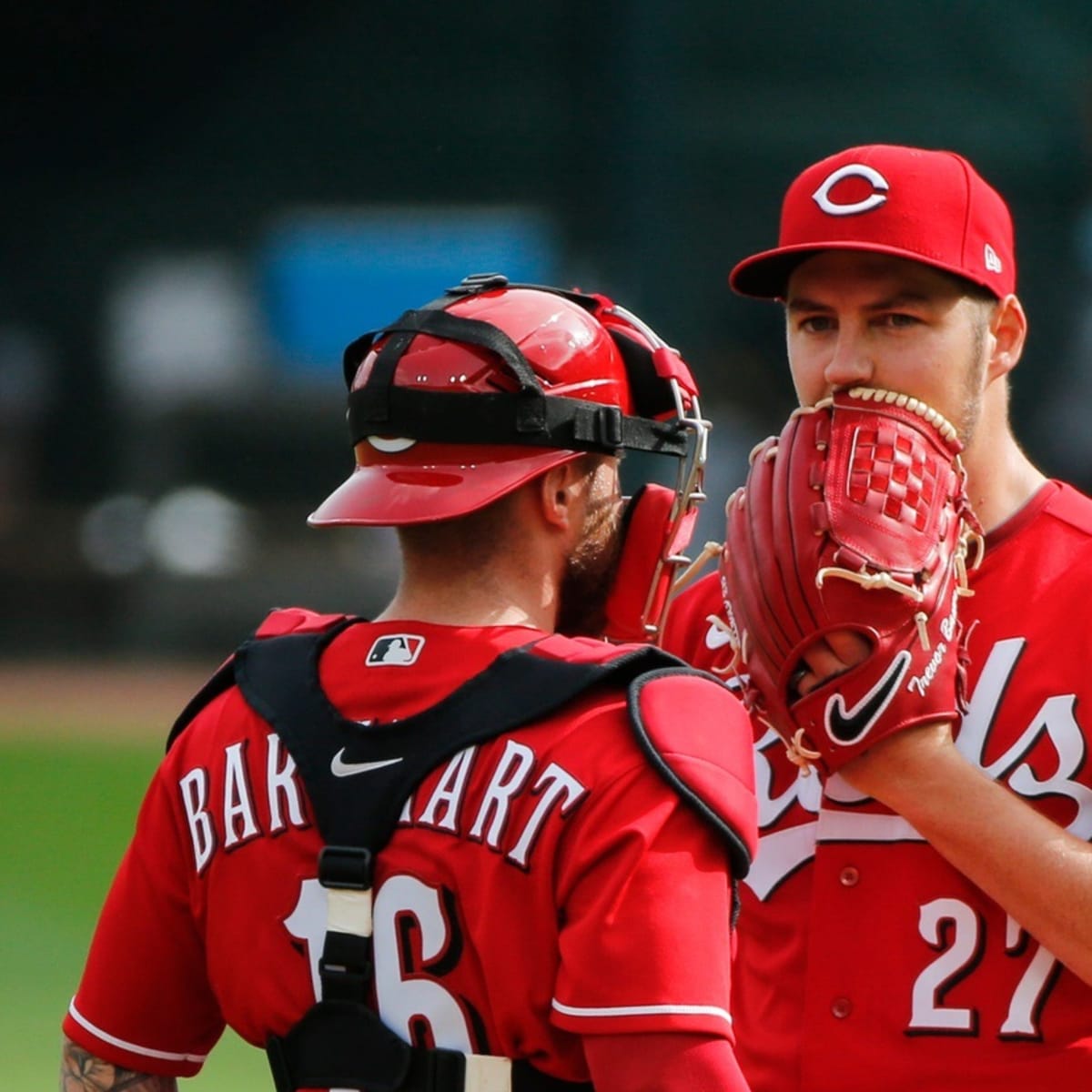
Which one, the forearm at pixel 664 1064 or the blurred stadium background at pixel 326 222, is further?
the blurred stadium background at pixel 326 222

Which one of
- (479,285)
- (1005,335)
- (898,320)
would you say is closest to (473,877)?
(479,285)

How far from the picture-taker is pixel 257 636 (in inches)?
72.3

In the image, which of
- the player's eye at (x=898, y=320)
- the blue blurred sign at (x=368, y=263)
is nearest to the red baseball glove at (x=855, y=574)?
the player's eye at (x=898, y=320)

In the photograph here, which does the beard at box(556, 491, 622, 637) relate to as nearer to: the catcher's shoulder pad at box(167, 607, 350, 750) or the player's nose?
the catcher's shoulder pad at box(167, 607, 350, 750)

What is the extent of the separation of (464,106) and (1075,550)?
6160mm

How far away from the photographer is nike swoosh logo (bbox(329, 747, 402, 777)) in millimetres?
1619

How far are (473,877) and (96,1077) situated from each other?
1.80 feet

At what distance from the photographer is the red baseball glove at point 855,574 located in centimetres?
187

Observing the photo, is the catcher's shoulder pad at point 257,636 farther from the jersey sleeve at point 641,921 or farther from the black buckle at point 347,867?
the jersey sleeve at point 641,921

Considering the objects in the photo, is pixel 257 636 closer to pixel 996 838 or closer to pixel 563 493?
pixel 563 493

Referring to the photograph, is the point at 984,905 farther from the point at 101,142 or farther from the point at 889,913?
the point at 101,142

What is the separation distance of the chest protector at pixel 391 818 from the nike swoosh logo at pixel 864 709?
30cm

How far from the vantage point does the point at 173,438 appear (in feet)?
26.0

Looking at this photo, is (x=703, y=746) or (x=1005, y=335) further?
(x=1005, y=335)
